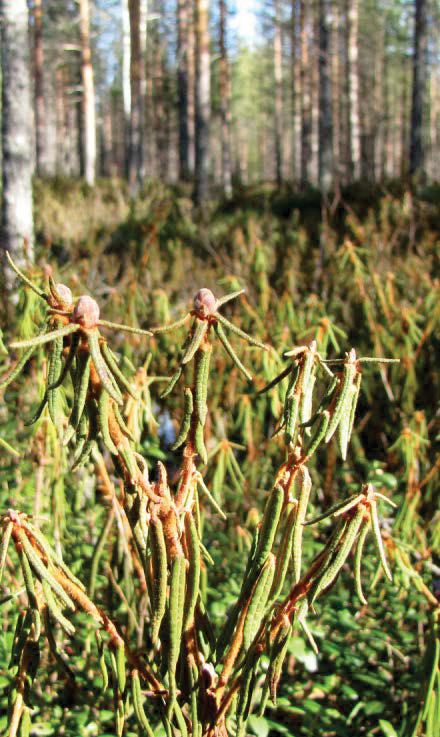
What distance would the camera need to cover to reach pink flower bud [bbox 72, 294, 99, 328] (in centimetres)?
61

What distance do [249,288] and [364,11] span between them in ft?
84.8

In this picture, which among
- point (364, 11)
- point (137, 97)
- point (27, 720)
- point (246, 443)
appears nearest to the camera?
point (27, 720)

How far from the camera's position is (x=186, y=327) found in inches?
90.7

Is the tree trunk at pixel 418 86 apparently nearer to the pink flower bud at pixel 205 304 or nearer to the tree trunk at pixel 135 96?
the tree trunk at pixel 135 96

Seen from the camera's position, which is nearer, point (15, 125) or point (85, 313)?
point (85, 313)

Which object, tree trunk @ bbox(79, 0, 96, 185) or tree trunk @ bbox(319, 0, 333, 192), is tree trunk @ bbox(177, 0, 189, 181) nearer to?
tree trunk @ bbox(79, 0, 96, 185)

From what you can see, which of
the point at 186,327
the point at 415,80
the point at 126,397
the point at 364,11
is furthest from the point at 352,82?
the point at 126,397

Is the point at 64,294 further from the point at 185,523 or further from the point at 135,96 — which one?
the point at 135,96

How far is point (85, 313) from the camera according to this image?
610 millimetres

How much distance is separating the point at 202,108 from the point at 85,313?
10562 millimetres

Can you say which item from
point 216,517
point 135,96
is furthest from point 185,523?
point 135,96

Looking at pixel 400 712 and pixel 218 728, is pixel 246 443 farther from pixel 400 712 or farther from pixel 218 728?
pixel 218 728

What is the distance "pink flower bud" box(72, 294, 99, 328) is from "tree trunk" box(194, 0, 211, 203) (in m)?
9.57

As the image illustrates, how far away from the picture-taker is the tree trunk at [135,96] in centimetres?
1223
